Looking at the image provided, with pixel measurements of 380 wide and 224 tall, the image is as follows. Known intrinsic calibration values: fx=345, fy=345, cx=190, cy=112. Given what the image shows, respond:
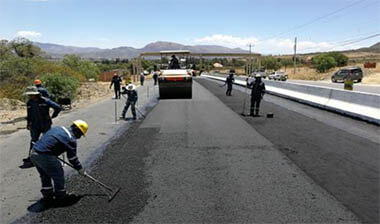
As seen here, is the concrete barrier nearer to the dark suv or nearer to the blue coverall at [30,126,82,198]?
the blue coverall at [30,126,82,198]

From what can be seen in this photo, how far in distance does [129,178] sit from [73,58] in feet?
222

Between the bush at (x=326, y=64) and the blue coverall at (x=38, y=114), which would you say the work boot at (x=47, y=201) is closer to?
the blue coverall at (x=38, y=114)

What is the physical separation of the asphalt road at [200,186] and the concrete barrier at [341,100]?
4.43 metres

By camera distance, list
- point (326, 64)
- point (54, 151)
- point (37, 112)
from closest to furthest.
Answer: point (54, 151) → point (37, 112) → point (326, 64)

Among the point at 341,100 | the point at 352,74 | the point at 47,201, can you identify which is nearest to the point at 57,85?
the point at 341,100

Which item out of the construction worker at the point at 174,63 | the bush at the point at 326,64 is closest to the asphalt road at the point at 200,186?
the construction worker at the point at 174,63

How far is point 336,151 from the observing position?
27.4 feet

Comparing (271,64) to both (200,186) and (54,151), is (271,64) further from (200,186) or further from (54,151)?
(54,151)

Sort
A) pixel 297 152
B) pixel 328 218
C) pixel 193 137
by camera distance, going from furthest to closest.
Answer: pixel 193 137 → pixel 297 152 → pixel 328 218

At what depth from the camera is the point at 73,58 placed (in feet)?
227

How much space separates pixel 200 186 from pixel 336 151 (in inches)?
164

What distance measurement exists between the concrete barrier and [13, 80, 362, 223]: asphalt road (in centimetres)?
443

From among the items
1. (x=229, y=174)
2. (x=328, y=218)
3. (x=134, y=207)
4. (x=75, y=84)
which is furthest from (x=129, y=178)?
(x=75, y=84)

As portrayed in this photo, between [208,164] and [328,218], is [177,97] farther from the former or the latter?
[328,218]
